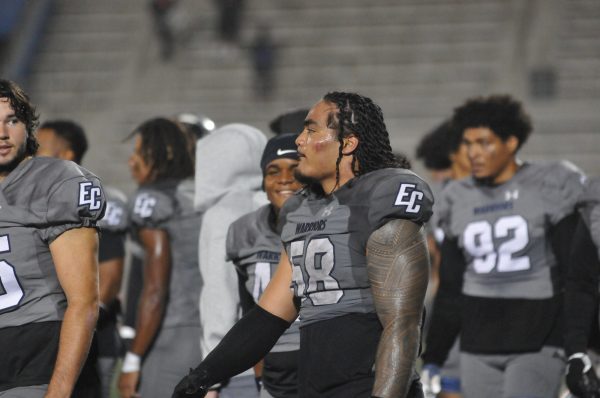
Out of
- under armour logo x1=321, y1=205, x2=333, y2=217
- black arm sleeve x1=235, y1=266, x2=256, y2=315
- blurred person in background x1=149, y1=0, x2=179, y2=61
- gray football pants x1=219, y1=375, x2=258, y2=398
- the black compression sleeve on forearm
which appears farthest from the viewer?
blurred person in background x1=149, y1=0, x2=179, y2=61

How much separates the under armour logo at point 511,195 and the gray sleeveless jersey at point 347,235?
88.9 inches

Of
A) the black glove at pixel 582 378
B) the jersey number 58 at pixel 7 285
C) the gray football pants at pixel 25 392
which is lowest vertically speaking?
the black glove at pixel 582 378

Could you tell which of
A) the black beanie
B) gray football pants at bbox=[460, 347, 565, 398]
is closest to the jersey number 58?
the black beanie

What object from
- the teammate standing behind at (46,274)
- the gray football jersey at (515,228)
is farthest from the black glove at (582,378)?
the teammate standing behind at (46,274)

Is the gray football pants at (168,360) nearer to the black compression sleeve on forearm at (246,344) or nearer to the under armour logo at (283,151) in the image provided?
the under armour logo at (283,151)

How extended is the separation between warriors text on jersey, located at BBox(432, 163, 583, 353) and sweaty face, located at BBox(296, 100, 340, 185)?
2.17 metres

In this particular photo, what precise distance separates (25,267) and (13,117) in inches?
19.8

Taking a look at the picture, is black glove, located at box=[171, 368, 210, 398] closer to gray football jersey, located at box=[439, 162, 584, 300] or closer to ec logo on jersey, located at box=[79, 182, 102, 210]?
ec logo on jersey, located at box=[79, 182, 102, 210]

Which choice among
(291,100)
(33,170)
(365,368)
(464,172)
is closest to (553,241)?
(464,172)

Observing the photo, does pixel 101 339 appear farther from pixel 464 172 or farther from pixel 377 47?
pixel 377 47

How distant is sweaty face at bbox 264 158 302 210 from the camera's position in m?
4.73

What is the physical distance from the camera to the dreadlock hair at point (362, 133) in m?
3.65

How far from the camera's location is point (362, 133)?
3.66 metres

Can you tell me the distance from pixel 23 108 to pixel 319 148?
1016 mm
